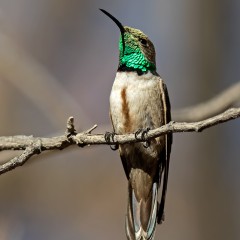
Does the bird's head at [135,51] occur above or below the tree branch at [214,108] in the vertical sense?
above

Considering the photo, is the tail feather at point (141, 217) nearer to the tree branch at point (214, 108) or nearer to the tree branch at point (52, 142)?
the tree branch at point (214, 108)

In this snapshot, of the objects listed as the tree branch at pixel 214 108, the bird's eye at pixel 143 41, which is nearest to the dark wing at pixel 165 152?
the tree branch at pixel 214 108

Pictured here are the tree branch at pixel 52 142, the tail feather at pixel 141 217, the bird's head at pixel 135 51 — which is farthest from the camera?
the bird's head at pixel 135 51

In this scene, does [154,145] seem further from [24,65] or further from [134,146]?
[24,65]

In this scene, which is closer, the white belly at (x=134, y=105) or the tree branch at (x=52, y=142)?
the tree branch at (x=52, y=142)

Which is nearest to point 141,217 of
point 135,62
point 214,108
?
point 214,108

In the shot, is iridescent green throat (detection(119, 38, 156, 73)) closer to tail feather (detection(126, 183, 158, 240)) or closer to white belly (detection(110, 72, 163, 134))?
white belly (detection(110, 72, 163, 134))

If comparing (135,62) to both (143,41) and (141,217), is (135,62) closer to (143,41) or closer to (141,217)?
(143,41)

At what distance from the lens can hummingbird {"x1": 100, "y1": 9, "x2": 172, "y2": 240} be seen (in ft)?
15.6

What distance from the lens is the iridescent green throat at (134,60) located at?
508cm

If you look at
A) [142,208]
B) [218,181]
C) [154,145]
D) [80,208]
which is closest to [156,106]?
[154,145]

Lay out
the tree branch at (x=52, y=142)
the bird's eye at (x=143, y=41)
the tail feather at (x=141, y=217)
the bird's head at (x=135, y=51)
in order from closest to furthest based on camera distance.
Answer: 1. the tree branch at (x=52, y=142)
2. the tail feather at (x=141, y=217)
3. the bird's head at (x=135, y=51)
4. the bird's eye at (x=143, y=41)

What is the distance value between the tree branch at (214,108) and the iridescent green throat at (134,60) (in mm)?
372

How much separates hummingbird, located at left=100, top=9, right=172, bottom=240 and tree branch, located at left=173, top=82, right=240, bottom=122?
160mm
